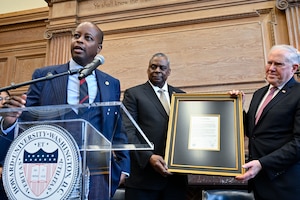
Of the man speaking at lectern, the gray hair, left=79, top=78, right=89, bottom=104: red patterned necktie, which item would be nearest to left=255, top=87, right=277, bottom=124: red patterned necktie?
A: the gray hair

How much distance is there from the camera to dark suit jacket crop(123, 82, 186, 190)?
5.93 ft

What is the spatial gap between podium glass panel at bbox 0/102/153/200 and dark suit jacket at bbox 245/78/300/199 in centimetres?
100

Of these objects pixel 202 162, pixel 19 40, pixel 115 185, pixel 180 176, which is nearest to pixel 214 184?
pixel 180 176

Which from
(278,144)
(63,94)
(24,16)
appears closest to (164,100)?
(278,144)

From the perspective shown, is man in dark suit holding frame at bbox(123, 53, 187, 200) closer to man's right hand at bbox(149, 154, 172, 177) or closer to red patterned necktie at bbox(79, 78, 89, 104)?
man's right hand at bbox(149, 154, 172, 177)

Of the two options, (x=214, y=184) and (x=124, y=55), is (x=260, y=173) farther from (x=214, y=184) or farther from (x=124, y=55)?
(x=124, y=55)

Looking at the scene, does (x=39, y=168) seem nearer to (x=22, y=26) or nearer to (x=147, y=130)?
(x=147, y=130)

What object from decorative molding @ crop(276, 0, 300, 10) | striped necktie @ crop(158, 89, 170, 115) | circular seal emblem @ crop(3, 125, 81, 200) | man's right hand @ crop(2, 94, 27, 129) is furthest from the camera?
decorative molding @ crop(276, 0, 300, 10)

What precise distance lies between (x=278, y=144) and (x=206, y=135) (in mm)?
377

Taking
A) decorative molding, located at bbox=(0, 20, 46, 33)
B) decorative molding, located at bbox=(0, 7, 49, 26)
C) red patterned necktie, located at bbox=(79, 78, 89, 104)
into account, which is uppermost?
decorative molding, located at bbox=(0, 7, 49, 26)

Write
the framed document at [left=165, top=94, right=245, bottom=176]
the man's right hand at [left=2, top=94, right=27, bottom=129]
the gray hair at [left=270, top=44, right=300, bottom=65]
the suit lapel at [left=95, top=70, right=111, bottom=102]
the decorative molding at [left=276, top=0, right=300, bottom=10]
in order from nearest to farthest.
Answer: the man's right hand at [left=2, top=94, right=27, bottom=129] < the suit lapel at [left=95, top=70, right=111, bottom=102] < the framed document at [left=165, top=94, right=245, bottom=176] < the gray hair at [left=270, top=44, right=300, bottom=65] < the decorative molding at [left=276, top=0, right=300, bottom=10]

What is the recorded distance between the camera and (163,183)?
1.81 meters

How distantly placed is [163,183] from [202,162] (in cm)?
28

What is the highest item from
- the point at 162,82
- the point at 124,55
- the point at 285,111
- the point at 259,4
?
the point at 259,4
